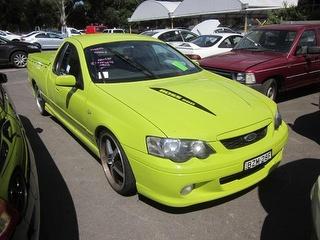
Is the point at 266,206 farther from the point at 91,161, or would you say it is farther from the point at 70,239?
the point at 91,161

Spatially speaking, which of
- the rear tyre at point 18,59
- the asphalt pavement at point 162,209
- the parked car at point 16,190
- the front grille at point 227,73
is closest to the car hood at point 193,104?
the asphalt pavement at point 162,209

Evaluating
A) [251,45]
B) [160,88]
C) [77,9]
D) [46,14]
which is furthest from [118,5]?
[160,88]

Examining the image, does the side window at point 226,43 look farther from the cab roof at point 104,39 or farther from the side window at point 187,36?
the cab roof at point 104,39

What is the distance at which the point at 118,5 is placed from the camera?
58.2 m

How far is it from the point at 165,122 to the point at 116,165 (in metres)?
0.84

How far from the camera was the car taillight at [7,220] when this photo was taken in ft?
6.55

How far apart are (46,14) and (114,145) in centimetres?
5413

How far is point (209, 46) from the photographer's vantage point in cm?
1113

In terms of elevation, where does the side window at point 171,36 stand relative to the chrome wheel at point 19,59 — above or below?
above

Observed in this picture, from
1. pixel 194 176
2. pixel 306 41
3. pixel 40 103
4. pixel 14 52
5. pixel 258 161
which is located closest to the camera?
pixel 194 176

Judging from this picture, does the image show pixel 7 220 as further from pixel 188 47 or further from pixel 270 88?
pixel 188 47

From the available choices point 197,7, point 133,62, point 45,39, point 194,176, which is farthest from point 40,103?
point 197,7

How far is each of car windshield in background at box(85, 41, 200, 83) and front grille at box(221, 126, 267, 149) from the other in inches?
57.0

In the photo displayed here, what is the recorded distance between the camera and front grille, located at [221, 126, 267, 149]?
3.29 m
